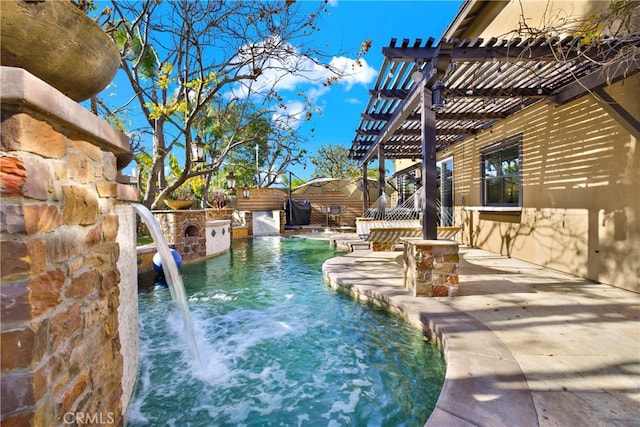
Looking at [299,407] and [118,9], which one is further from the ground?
[118,9]

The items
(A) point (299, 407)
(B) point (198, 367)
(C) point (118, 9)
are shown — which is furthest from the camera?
(C) point (118, 9)

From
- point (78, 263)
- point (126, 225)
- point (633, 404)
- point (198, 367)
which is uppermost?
point (126, 225)

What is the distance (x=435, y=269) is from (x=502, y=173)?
4.25m

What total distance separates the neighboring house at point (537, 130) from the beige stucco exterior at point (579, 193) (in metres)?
0.02

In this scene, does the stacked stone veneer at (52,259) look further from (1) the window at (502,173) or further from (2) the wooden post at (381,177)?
(2) the wooden post at (381,177)

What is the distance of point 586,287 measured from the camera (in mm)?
3871

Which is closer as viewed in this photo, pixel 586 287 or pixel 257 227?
pixel 586 287

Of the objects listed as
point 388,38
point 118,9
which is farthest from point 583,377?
point 118,9

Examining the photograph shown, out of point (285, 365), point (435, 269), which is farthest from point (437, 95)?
point (285, 365)

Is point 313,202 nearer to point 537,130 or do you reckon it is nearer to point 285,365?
point 537,130

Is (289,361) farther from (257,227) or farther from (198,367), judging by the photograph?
(257,227)

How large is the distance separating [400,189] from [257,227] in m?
6.93

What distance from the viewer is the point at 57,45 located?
3.74 feet

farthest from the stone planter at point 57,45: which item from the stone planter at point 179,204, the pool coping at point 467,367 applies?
the stone planter at point 179,204
